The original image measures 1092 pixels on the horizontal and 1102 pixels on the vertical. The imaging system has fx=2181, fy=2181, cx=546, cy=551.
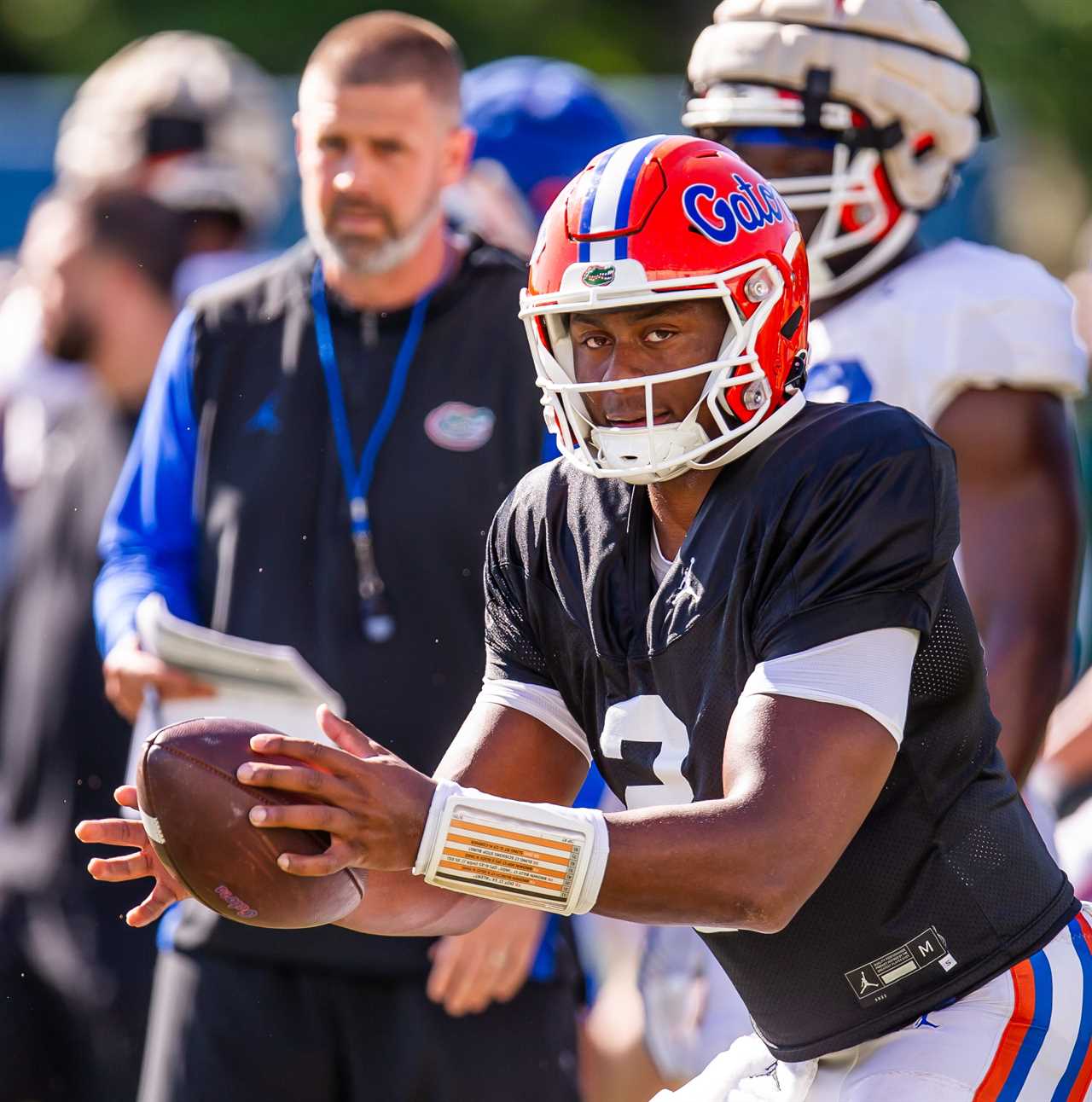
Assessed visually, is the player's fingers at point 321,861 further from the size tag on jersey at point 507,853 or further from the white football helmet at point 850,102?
the white football helmet at point 850,102

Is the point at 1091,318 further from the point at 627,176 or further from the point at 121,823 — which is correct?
the point at 121,823

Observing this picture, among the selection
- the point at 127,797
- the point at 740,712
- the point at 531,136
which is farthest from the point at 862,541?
the point at 531,136

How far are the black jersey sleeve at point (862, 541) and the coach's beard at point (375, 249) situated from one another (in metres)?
1.83

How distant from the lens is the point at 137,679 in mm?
4270

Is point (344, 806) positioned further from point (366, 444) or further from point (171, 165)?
point (171, 165)

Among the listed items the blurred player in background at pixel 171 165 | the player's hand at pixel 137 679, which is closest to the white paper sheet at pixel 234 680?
the player's hand at pixel 137 679

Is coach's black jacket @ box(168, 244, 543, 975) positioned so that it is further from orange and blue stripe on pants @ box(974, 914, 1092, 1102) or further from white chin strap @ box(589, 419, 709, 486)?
orange and blue stripe on pants @ box(974, 914, 1092, 1102)

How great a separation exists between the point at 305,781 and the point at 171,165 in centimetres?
446

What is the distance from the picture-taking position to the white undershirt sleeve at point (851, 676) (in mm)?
2658

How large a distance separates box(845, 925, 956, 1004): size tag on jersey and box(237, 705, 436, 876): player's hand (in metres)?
0.74

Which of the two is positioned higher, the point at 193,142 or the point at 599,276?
the point at 599,276

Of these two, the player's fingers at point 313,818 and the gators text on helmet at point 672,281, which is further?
the gators text on helmet at point 672,281

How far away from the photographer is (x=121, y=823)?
2.85m

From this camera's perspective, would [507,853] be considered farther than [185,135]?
No
